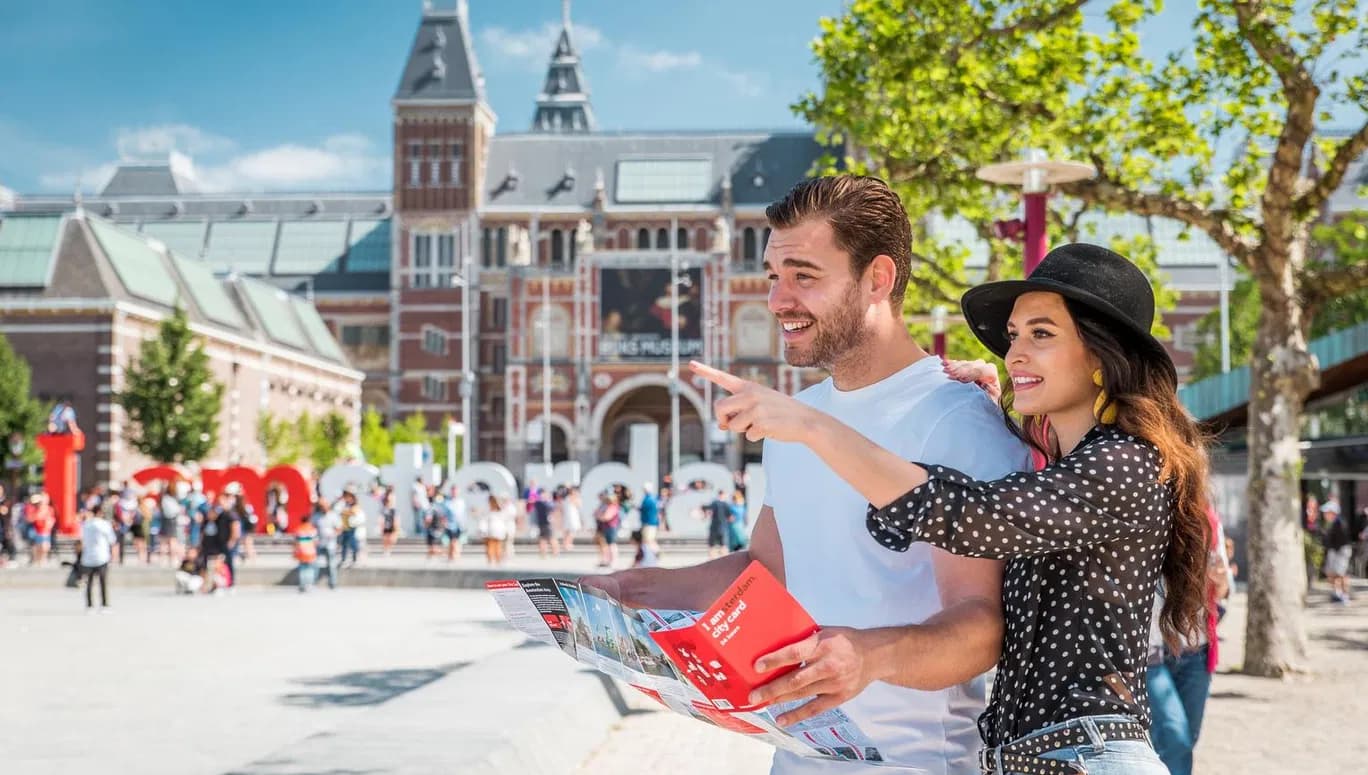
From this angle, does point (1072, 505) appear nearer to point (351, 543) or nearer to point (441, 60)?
point (351, 543)

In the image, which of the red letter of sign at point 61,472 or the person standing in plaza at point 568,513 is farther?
the red letter of sign at point 61,472

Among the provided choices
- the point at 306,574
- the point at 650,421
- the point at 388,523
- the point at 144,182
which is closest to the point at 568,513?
the point at 388,523

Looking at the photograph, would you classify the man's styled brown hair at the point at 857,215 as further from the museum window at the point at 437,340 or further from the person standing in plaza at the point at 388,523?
the museum window at the point at 437,340

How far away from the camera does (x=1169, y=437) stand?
7.38 ft

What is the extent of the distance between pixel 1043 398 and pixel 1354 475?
19.8 meters

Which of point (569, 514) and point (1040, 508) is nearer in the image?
point (1040, 508)

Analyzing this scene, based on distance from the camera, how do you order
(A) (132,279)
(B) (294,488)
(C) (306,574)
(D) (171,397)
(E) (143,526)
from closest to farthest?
(C) (306,574) < (E) (143,526) < (B) (294,488) < (D) (171,397) < (A) (132,279)

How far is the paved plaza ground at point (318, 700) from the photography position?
7473 mm

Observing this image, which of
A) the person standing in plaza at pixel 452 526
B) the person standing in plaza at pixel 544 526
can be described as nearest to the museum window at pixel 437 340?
the person standing in plaza at pixel 544 526

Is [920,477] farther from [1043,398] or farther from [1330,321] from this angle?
[1330,321]

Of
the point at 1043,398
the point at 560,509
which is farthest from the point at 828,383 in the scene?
the point at 560,509

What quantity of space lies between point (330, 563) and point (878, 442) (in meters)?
20.0

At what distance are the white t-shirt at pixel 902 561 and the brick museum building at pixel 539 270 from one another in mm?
53359

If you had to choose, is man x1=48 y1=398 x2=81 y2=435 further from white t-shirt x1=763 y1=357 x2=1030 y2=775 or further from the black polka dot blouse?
the black polka dot blouse
